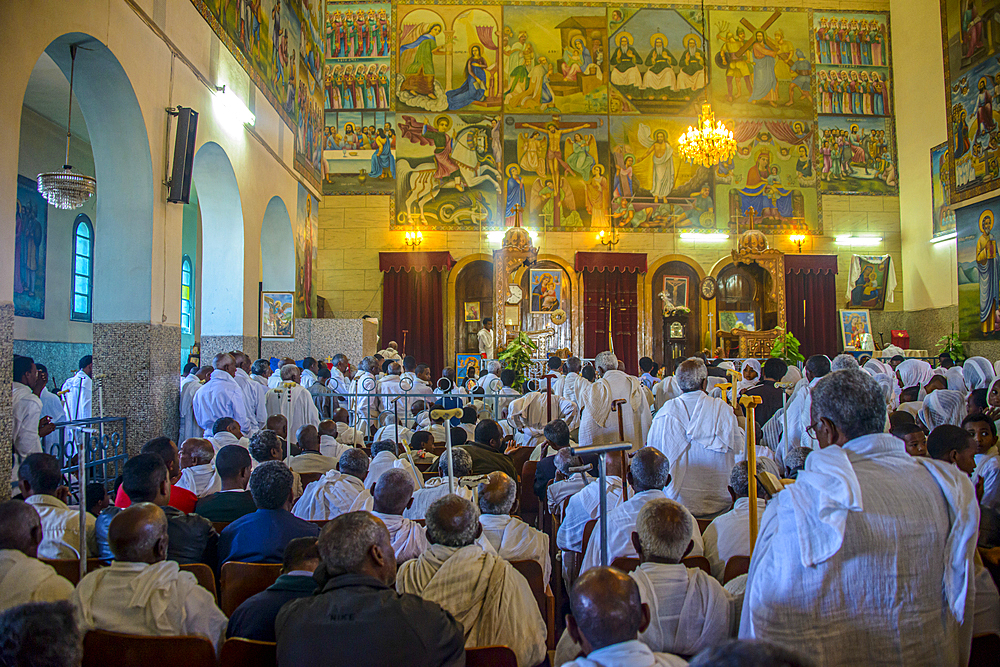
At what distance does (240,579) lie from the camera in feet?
9.78

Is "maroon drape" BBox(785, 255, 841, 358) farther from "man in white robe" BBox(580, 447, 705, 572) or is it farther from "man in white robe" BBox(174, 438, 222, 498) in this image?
"man in white robe" BBox(174, 438, 222, 498)

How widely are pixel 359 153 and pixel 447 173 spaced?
2390 millimetres

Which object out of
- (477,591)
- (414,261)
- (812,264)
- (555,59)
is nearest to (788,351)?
(812,264)

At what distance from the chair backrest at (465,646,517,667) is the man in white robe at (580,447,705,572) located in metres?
1.24

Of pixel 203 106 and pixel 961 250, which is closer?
pixel 203 106

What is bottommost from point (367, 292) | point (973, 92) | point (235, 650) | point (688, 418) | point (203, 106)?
point (235, 650)

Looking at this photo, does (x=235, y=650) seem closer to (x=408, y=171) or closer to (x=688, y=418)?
(x=688, y=418)

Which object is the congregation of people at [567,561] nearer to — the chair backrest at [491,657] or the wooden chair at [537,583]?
the wooden chair at [537,583]

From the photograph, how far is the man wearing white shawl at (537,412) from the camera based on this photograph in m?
7.19

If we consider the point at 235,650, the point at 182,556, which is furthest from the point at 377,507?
the point at 235,650

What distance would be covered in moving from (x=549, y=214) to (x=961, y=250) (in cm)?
918

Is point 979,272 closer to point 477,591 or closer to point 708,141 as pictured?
point 708,141

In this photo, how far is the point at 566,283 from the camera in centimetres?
1822

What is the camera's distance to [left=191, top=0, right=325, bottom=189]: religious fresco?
10.4 m
